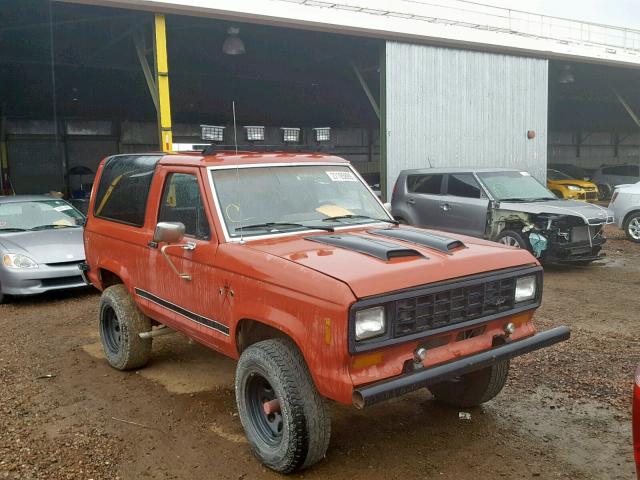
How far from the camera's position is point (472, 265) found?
3381 millimetres

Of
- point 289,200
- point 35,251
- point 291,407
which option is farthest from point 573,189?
point 291,407

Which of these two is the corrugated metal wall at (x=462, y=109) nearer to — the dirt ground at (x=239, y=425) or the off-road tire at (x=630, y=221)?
the off-road tire at (x=630, y=221)

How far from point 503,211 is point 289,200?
20.0 ft

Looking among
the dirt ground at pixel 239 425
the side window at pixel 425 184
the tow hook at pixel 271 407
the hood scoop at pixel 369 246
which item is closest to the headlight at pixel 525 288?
the hood scoop at pixel 369 246

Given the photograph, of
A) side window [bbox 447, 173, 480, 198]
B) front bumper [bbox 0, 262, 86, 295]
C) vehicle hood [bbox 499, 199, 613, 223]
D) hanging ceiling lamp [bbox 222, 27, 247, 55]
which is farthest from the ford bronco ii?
hanging ceiling lamp [bbox 222, 27, 247, 55]

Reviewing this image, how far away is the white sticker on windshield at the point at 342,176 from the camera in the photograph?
457 cm

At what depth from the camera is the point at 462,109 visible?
14.9 m

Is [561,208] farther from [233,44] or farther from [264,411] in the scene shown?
[233,44]

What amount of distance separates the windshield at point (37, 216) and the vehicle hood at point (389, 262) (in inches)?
249

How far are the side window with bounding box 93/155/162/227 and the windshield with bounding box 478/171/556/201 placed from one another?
20.9ft

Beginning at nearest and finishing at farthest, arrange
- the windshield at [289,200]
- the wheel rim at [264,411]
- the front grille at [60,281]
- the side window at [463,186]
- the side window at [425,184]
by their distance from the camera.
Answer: the wheel rim at [264,411]
the windshield at [289,200]
the front grille at [60,281]
the side window at [463,186]
the side window at [425,184]

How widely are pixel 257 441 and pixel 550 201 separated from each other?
7.76m

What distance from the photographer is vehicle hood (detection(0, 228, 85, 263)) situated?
7.80 metres

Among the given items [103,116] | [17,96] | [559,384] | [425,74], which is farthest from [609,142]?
[559,384]
